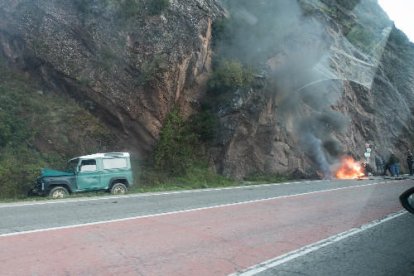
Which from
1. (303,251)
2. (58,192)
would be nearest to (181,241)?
(303,251)

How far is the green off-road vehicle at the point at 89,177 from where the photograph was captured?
17844mm

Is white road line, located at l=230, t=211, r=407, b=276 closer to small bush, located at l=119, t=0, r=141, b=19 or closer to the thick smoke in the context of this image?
small bush, located at l=119, t=0, r=141, b=19

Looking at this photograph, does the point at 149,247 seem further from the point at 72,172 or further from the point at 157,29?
the point at 157,29

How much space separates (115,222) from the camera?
399 inches

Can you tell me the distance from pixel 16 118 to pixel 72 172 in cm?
527

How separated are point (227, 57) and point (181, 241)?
21.0 meters

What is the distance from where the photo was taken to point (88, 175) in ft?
62.2

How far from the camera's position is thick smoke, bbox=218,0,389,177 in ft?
96.0

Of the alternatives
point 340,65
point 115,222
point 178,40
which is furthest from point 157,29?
point 115,222

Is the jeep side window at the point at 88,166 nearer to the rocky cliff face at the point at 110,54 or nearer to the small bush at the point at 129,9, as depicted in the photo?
the rocky cliff face at the point at 110,54

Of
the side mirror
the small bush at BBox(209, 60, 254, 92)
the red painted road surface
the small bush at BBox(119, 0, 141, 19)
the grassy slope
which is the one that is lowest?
the red painted road surface

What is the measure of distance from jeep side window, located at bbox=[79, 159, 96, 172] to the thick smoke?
1205cm

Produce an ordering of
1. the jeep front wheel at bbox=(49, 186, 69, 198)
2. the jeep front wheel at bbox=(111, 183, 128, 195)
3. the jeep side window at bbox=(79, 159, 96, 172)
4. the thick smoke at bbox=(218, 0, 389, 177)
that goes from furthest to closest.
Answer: the thick smoke at bbox=(218, 0, 389, 177) → the jeep front wheel at bbox=(111, 183, 128, 195) → the jeep side window at bbox=(79, 159, 96, 172) → the jeep front wheel at bbox=(49, 186, 69, 198)

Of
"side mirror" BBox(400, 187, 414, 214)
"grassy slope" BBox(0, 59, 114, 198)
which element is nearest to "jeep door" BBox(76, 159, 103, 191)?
"grassy slope" BBox(0, 59, 114, 198)
